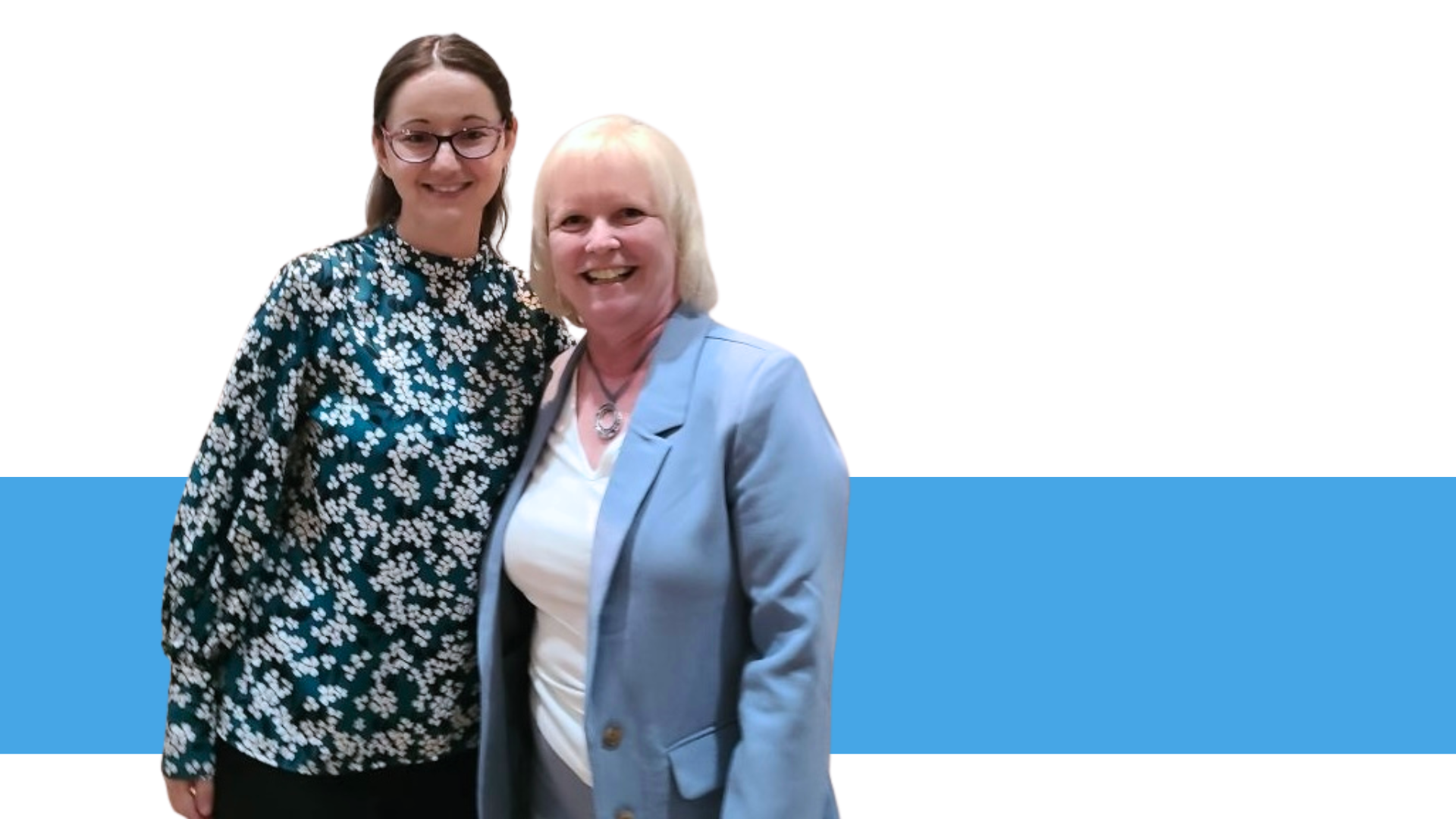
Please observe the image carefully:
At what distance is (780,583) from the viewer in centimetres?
148

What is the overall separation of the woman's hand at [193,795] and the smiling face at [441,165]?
0.85 meters

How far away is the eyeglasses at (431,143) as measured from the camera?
171cm

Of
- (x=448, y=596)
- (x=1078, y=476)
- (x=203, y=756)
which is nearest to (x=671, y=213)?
(x=448, y=596)

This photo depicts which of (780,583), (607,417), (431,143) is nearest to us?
(780,583)

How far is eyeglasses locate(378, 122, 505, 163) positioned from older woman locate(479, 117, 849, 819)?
0.18m

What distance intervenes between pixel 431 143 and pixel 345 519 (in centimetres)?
54

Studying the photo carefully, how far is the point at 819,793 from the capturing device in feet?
5.09

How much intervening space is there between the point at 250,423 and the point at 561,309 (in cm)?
46

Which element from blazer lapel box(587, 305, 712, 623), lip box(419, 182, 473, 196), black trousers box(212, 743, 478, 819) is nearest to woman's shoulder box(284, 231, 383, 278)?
lip box(419, 182, 473, 196)

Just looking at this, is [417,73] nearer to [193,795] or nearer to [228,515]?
[228,515]

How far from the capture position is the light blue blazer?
1.48 meters

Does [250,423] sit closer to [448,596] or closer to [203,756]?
[448,596]

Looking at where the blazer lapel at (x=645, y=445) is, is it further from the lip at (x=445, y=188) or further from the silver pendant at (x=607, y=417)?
the lip at (x=445, y=188)

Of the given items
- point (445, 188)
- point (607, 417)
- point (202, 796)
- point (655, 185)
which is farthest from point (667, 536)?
point (202, 796)
